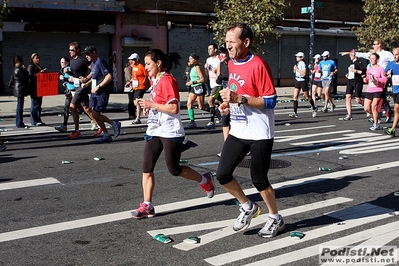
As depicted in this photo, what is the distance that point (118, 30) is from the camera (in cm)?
2711

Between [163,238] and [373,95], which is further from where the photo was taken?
[373,95]

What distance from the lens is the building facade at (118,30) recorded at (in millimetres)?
24562

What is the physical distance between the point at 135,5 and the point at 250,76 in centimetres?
2342

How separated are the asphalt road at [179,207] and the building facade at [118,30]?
14.6 meters

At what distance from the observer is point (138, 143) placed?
11453 millimetres

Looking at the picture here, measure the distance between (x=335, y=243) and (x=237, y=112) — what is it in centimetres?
153

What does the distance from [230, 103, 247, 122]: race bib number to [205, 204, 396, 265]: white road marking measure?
3.93 ft

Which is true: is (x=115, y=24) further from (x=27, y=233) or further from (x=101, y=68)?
(x=27, y=233)

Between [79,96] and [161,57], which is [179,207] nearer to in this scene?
[161,57]

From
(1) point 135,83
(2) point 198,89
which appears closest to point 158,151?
(2) point 198,89

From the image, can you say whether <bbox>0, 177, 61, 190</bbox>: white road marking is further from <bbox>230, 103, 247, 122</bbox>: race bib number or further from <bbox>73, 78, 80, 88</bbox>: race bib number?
<bbox>73, 78, 80, 88</bbox>: race bib number

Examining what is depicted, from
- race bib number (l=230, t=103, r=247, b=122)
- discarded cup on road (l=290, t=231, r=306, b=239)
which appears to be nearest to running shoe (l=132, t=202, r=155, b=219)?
race bib number (l=230, t=103, r=247, b=122)

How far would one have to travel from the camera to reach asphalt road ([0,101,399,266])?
5.02 metres

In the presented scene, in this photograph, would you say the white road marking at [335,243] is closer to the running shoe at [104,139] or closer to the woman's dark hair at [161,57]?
the woman's dark hair at [161,57]
